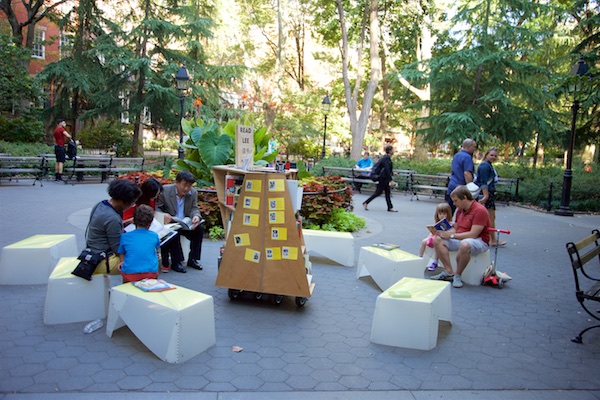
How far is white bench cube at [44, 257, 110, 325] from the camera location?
4.56 metres

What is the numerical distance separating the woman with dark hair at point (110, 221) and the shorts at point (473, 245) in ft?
13.2

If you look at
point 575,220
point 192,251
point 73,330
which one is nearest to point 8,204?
point 192,251

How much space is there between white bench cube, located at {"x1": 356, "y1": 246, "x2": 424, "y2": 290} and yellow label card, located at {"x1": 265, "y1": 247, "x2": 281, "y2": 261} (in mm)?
1742

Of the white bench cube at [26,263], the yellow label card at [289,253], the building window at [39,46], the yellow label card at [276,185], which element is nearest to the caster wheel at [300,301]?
the yellow label card at [289,253]

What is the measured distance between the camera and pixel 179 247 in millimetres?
6547

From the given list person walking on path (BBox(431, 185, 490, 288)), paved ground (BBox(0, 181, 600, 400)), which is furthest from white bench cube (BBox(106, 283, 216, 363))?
person walking on path (BBox(431, 185, 490, 288))

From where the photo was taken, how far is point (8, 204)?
36.5ft

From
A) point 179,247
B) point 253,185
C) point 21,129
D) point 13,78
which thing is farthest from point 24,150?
point 253,185

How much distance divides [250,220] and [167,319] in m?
1.48

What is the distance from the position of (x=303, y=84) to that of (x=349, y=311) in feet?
111

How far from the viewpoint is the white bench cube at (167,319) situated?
3.90m

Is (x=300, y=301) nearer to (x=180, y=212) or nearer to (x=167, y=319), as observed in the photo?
(x=167, y=319)

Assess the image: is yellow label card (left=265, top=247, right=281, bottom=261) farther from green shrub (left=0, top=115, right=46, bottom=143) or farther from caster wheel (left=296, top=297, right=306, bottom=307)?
green shrub (left=0, top=115, right=46, bottom=143)

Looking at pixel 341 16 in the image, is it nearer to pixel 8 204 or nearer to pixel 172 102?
pixel 172 102
